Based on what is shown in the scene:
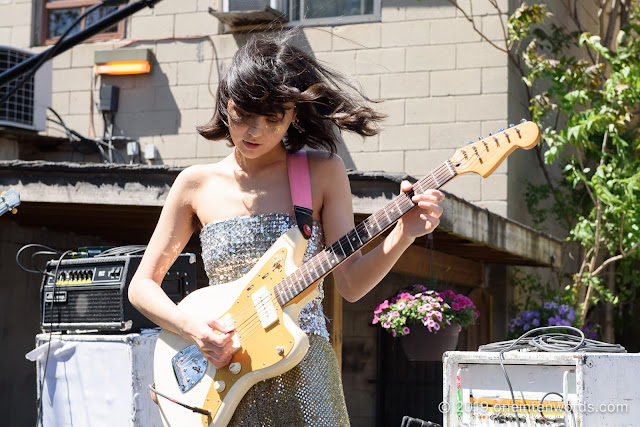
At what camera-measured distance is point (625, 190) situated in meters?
7.53

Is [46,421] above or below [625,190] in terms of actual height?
below

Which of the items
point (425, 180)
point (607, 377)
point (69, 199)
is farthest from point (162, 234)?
point (69, 199)

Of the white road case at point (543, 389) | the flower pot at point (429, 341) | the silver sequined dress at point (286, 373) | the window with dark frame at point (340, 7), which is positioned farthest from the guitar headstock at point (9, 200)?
the window with dark frame at point (340, 7)

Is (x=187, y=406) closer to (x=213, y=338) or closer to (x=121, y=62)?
(x=213, y=338)

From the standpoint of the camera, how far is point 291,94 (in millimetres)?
2238

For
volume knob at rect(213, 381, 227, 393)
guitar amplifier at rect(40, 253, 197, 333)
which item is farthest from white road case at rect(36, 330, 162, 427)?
volume knob at rect(213, 381, 227, 393)

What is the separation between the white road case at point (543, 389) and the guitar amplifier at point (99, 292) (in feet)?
4.16

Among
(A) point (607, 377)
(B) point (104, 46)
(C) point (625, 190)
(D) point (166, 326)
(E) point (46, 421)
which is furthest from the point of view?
(B) point (104, 46)

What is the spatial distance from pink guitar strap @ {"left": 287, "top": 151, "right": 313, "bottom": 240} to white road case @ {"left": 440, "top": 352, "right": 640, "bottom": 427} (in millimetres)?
1634

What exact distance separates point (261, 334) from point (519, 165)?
609 centimetres

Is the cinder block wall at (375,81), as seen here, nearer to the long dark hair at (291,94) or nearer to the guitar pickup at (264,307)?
the long dark hair at (291,94)

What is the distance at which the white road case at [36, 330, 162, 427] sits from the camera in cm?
408

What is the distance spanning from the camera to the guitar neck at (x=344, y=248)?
7.54 ft

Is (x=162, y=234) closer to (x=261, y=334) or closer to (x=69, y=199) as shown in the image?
(x=261, y=334)
